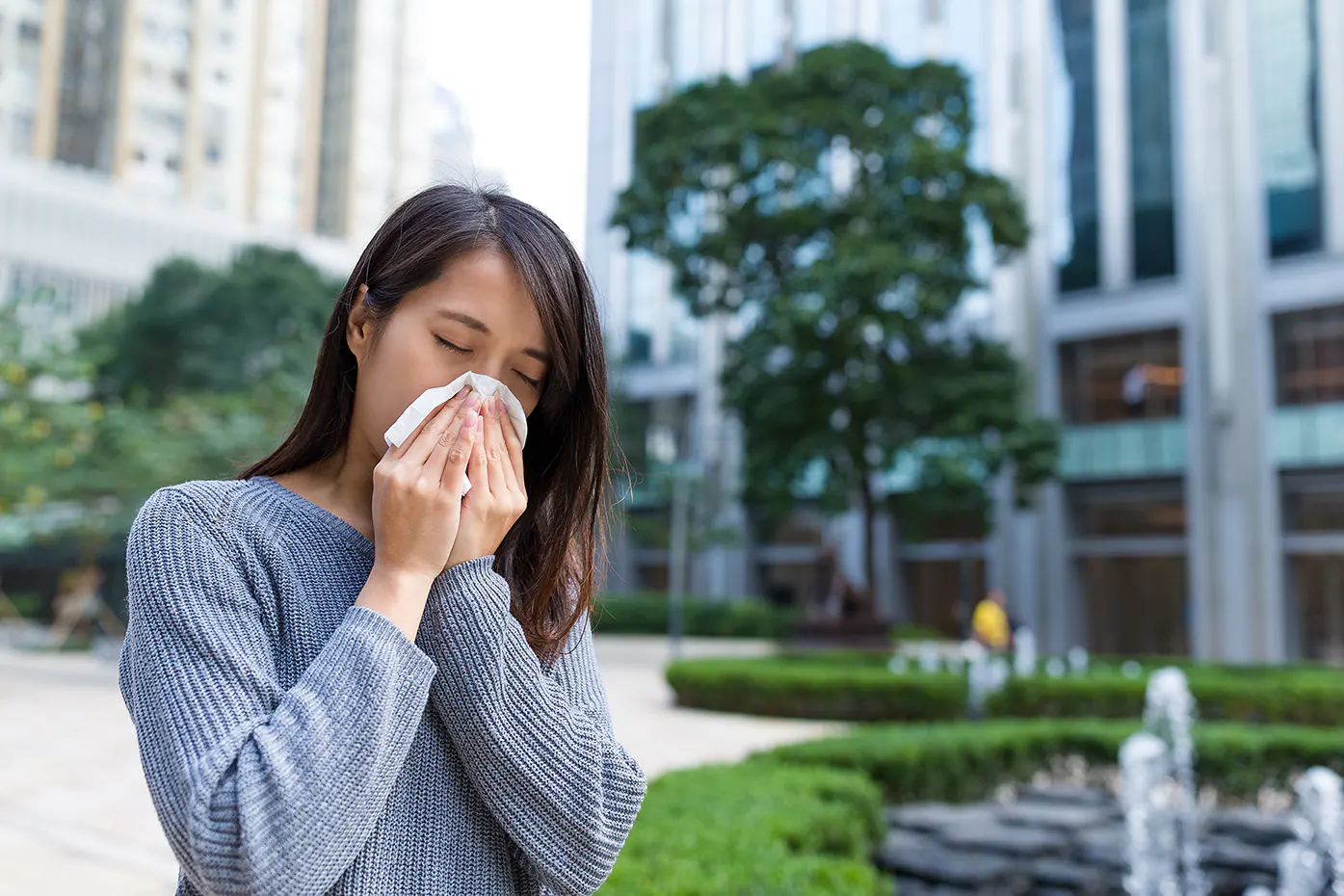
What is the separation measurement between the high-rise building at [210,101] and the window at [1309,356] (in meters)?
19.9

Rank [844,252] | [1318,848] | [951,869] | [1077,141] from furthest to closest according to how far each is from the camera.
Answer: [1077,141] → [844,252] → [1318,848] → [951,869]

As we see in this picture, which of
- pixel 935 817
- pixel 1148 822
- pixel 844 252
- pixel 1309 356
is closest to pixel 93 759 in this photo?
pixel 935 817

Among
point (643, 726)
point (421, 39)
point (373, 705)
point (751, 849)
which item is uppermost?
point (421, 39)

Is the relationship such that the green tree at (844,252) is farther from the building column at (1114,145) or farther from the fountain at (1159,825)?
the fountain at (1159,825)

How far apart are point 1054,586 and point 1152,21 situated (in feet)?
37.0

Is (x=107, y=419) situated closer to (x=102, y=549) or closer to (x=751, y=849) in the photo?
(x=102, y=549)

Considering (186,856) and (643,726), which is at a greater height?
(186,856)

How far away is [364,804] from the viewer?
0.95 m

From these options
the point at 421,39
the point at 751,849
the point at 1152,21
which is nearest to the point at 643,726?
the point at 751,849

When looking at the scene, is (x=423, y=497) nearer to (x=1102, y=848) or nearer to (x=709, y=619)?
(x=1102, y=848)

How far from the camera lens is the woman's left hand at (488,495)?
1.07m

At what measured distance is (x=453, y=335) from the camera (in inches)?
44.4

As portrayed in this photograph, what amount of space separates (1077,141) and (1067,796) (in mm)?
18209

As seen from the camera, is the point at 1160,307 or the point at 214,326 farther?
the point at 214,326
